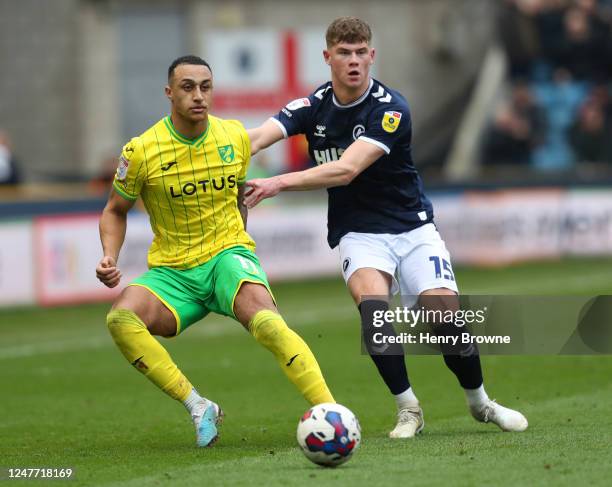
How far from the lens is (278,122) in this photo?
8625mm

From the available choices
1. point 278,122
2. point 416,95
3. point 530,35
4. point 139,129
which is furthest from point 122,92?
point 278,122

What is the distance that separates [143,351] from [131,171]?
107cm

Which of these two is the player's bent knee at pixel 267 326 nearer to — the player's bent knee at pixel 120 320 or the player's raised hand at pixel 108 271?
the player's bent knee at pixel 120 320

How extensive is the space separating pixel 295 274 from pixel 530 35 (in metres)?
10.7

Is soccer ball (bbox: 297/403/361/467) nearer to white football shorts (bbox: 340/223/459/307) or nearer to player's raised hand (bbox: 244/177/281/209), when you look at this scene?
player's raised hand (bbox: 244/177/281/209)

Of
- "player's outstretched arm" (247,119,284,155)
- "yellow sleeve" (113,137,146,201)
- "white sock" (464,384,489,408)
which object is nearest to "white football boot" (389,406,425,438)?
"white sock" (464,384,489,408)

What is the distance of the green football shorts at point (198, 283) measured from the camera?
812cm

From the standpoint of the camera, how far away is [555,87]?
2888 cm

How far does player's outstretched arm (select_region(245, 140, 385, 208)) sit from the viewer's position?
7.70 m

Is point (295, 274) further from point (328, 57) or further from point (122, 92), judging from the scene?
point (328, 57)

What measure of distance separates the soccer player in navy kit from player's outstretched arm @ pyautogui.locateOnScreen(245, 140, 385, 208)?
0.05ft

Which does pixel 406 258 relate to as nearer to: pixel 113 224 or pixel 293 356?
pixel 293 356

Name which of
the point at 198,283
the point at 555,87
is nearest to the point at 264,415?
the point at 198,283

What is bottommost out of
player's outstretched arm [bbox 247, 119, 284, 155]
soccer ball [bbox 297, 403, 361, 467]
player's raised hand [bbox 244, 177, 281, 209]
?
soccer ball [bbox 297, 403, 361, 467]
